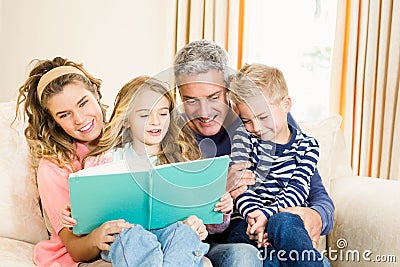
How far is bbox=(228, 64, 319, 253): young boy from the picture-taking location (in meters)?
1.63

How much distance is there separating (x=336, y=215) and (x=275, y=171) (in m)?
0.34

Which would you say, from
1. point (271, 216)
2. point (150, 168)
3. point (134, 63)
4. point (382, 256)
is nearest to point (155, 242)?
point (150, 168)

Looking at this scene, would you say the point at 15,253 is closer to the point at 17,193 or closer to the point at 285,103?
the point at 17,193

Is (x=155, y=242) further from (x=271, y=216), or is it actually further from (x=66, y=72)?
(x=66, y=72)

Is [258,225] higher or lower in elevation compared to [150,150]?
lower

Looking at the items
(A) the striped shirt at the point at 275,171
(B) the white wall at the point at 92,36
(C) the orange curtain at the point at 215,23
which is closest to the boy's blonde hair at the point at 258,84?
(A) the striped shirt at the point at 275,171

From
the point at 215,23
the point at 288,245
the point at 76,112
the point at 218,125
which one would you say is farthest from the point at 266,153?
the point at 215,23

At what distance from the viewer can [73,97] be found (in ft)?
5.68

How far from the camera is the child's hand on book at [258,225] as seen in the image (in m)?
1.63

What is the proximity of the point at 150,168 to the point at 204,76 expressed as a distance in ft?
0.96

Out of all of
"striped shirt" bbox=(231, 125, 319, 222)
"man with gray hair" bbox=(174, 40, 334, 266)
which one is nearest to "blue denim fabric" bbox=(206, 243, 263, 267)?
"man with gray hair" bbox=(174, 40, 334, 266)

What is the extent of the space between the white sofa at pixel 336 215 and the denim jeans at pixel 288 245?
1.00 feet

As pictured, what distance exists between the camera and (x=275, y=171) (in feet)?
5.72

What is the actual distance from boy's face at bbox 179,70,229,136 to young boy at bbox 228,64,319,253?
43 millimetres
